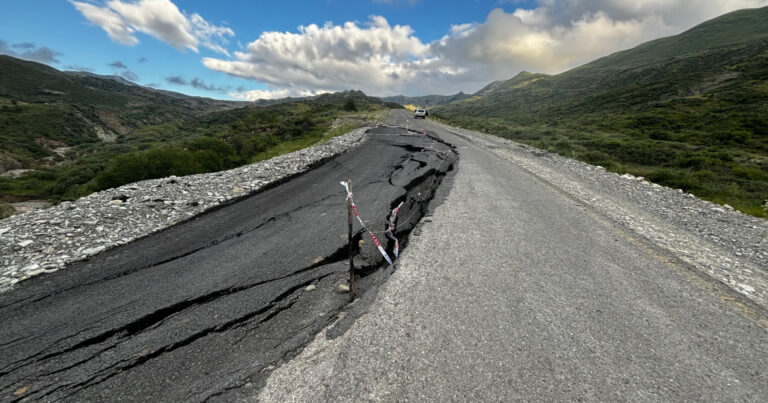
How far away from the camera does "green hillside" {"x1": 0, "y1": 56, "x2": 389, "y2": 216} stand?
440 inches

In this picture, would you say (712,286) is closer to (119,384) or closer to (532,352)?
(532,352)

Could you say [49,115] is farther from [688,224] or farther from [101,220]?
[688,224]

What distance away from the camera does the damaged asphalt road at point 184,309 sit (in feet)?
8.30

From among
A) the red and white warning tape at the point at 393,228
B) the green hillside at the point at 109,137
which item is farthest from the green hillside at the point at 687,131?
the green hillside at the point at 109,137

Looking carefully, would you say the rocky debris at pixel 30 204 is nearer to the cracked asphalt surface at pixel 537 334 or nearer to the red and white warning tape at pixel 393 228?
the red and white warning tape at pixel 393 228

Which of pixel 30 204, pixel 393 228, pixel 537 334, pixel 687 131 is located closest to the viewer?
pixel 537 334

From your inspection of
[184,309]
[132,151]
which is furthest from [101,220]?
[132,151]

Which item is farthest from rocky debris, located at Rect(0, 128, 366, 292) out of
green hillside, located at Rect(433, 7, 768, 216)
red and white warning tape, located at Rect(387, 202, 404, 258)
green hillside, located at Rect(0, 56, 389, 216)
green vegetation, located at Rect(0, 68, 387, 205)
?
green hillside, located at Rect(433, 7, 768, 216)

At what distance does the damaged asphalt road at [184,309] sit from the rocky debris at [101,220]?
0.35 meters

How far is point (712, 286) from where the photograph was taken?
4.00 meters

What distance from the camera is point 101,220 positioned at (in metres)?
5.45

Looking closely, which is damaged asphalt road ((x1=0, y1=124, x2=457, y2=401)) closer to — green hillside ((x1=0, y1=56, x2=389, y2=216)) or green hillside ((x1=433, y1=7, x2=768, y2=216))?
green hillside ((x1=0, y1=56, x2=389, y2=216))

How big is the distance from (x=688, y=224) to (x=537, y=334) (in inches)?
265

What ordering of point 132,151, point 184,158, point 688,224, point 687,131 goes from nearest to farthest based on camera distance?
point 688,224
point 184,158
point 687,131
point 132,151
